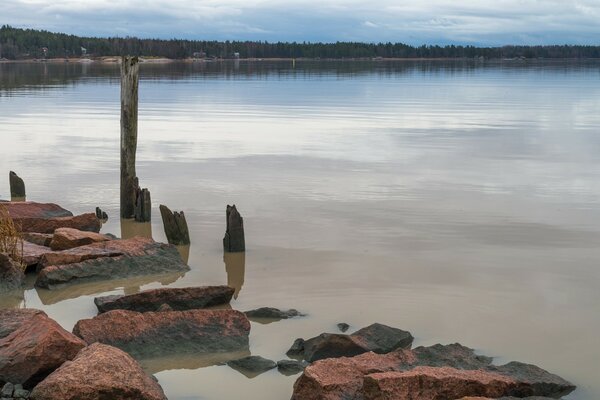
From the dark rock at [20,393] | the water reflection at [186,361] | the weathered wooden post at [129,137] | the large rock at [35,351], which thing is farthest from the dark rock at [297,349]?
the weathered wooden post at [129,137]

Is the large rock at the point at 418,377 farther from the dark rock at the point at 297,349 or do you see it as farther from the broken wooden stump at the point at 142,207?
the broken wooden stump at the point at 142,207

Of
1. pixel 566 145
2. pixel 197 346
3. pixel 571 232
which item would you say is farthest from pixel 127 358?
pixel 566 145

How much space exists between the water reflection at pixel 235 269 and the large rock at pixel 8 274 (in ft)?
8.55

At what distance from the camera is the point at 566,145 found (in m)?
28.4

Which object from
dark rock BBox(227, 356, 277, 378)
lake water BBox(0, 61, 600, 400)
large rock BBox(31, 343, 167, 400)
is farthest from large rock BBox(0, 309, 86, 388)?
dark rock BBox(227, 356, 277, 378)

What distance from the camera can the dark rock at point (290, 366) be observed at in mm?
8945

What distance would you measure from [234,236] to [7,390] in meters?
6.29

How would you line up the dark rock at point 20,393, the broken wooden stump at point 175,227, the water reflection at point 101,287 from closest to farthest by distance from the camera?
the dark rock at point 20,393 < the water reflection at point 101,287 < the broken wooden stump at point 175,227

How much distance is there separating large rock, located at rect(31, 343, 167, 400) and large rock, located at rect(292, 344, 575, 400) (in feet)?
4.19

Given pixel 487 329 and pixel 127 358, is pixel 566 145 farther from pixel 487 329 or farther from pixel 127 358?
pixel 127 358

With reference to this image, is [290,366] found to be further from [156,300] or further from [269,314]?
[156,300]

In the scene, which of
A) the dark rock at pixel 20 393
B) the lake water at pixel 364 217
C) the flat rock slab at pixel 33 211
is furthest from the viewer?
the flat rock slab at pixel 33 211

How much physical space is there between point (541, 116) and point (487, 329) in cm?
3066

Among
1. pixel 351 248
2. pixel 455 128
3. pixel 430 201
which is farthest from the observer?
pixel 455 128
